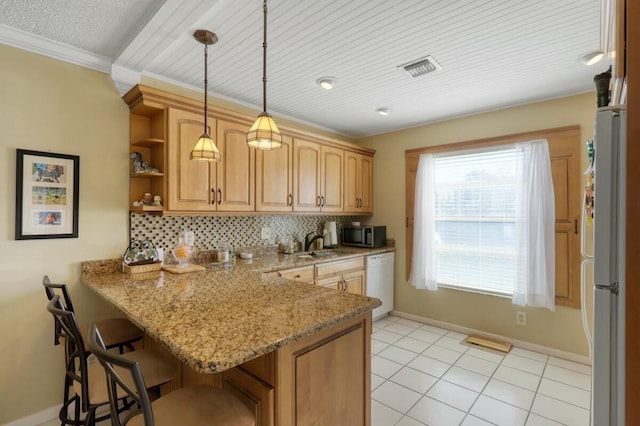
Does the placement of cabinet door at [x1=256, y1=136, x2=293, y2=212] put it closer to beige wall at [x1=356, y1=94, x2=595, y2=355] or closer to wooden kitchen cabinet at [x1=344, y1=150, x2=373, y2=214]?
wooden kitchen cabinet at [x1=344, y1=150, x2=373, y2=214]

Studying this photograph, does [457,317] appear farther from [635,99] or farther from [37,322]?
[37,322]

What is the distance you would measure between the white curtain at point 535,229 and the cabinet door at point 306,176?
2150mm

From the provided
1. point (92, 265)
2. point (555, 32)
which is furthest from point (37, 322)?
point (555, 32)

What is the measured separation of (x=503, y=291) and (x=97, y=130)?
406cm

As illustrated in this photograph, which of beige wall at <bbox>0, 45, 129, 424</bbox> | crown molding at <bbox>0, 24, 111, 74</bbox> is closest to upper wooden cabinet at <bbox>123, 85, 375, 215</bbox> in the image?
beige wall at <bbox>0, 45, 129, 424</bbox>

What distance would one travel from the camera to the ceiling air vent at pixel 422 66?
7.55 ft

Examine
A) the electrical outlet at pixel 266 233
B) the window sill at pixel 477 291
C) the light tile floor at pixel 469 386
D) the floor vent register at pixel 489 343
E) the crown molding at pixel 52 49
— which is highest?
the crown molding at pixel 52 49

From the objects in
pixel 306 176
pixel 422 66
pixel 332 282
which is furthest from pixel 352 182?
pixel 422 66

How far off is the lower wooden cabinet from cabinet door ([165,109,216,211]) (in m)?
1.25

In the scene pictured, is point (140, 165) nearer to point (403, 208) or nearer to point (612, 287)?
point (612, 287)

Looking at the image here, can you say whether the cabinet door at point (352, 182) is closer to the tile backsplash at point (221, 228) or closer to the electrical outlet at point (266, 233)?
the tile backsplash at point (221, 228)

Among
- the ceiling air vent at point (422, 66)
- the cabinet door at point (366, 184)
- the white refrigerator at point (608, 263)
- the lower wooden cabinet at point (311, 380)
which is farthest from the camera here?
the cabinet door at point (366, 184)

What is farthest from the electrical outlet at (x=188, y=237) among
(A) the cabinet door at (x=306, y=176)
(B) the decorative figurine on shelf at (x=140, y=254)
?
(A) the cabinet door at (x=306, y=176)

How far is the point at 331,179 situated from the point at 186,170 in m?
1.81
